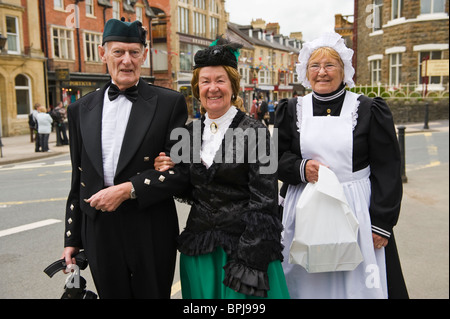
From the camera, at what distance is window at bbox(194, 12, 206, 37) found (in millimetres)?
3060

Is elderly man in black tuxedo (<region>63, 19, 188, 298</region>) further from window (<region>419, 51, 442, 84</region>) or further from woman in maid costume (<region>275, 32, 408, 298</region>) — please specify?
window (<region>419, 51, 442, 84</region>)

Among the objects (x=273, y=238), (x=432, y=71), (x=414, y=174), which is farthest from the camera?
(x=432, y=71)

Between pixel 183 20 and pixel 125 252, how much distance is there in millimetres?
1982

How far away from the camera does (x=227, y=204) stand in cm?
191

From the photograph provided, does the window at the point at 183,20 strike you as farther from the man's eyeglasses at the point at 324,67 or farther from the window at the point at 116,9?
the man's eyeglasses at the point at 324,67

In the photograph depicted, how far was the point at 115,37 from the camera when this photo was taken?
6.08ft

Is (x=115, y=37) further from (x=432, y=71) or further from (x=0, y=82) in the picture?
(x=432, y=71)

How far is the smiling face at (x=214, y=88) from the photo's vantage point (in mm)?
1888

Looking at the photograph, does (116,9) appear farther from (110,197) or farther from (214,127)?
(110,197)

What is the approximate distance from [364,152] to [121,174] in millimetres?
1361

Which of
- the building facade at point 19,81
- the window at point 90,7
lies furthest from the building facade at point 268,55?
the building facade at point 19,81

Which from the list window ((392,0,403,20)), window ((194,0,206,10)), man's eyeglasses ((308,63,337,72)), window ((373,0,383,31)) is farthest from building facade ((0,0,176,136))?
window ((392,0,403,20))

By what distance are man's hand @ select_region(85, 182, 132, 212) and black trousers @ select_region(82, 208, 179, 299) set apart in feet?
0.40
